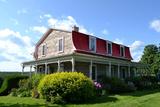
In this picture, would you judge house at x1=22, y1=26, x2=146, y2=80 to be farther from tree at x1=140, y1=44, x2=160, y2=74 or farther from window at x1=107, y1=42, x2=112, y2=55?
tree at x1=140, y1=44, x2=160, y2=74

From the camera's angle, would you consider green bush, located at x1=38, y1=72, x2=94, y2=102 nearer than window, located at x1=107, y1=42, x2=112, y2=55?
Yes

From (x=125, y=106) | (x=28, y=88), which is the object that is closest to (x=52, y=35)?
(x=28, y=88)

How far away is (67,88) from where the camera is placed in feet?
53.9

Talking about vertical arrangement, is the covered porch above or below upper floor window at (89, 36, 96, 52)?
below

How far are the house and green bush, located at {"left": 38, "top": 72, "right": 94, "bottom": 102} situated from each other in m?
6.85

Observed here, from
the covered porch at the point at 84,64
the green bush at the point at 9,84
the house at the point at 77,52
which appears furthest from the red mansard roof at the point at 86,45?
the green bush at the point at 9,84

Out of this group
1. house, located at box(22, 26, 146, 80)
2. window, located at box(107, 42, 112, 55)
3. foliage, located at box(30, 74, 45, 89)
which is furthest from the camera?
window, located at box(107, 42, 112, 55)

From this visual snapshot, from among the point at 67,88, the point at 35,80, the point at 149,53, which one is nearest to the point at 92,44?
the point at 35,80

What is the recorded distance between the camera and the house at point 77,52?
27.0m

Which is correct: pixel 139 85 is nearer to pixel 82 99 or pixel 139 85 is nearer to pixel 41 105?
pixel 82 99

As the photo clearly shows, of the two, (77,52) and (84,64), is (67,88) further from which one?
(84,64)

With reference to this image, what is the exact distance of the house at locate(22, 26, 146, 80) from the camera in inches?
1062

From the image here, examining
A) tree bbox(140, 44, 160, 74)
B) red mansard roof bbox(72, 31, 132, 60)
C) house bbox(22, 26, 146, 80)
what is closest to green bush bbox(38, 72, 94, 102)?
house bbox(22, 26, 146, 80)

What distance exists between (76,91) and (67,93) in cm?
59
